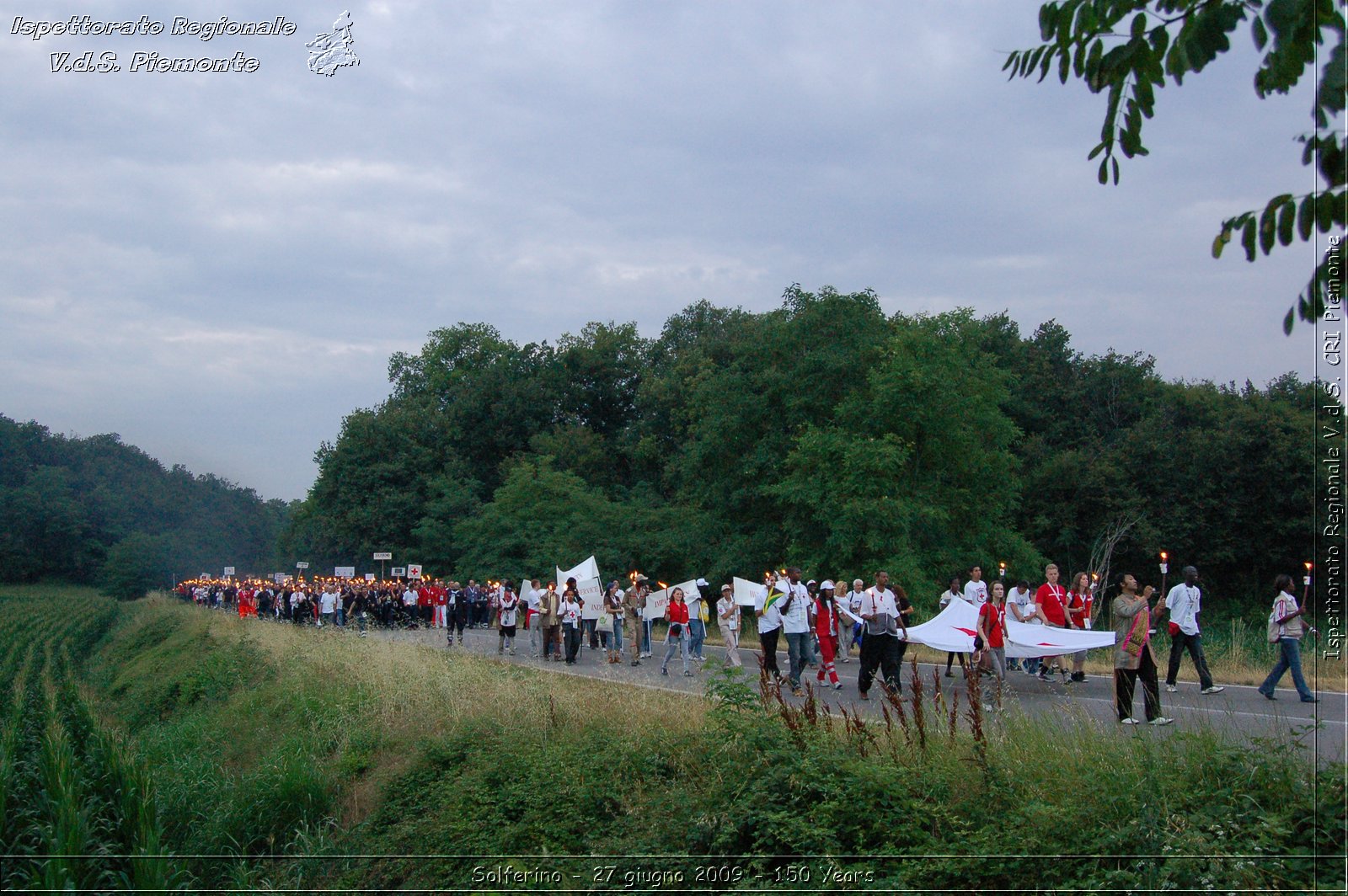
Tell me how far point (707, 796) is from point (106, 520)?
8879 cm

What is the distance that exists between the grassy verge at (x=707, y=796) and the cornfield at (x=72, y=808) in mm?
594

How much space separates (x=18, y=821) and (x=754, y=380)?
36897mm

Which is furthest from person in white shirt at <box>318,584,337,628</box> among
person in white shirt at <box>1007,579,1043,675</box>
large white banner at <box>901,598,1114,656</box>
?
large white banner at <box>901,598,1114,656</box>

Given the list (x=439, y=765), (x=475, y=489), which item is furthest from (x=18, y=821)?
(x=475, y=489)

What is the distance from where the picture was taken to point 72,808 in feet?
39.0

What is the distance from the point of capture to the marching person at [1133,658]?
1061 centimetres

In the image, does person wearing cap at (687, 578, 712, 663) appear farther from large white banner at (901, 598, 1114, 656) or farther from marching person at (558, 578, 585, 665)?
large white banner at (901, 598, 1114, 656)

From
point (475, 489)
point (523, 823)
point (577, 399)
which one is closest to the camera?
point (523, 823)

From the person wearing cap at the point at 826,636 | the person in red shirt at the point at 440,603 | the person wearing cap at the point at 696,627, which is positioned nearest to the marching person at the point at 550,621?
the person wearing cap at the point at 696,627

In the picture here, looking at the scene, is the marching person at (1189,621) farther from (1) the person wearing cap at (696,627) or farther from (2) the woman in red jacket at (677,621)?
(1) the person wearing cap at (696,627)

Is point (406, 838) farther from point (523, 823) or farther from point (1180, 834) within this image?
point (1180, 834)

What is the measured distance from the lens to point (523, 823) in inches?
387

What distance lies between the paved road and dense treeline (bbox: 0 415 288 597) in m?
52.7

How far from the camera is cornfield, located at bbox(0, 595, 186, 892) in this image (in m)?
11.2
